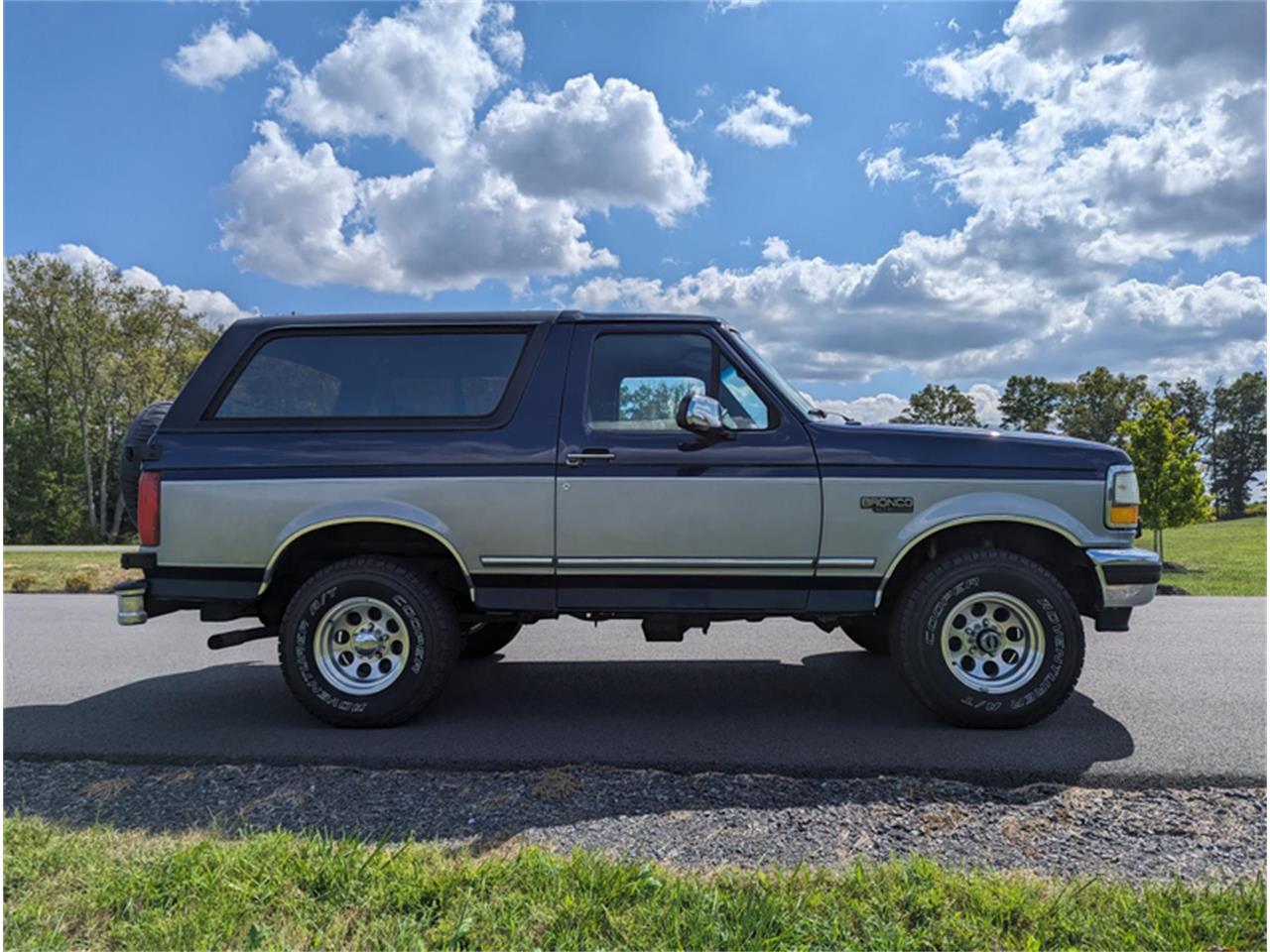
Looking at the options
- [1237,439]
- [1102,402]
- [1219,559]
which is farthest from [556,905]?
[1237,439]

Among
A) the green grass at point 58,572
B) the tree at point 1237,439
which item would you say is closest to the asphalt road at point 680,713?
the green grass at point 58,572

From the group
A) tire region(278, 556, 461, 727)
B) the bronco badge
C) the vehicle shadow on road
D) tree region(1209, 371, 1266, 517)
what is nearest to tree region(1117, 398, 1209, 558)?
the vehicle shadow on road

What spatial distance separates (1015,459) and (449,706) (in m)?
3.49

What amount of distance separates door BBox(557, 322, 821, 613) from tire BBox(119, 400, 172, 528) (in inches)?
97.6

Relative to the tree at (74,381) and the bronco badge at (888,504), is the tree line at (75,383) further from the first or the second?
the bronco badge at (888,504)

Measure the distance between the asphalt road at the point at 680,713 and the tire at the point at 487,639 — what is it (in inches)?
6.3

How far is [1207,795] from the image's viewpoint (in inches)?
140

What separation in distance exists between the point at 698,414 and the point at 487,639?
9.32 ft

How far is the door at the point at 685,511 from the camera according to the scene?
4.46 m

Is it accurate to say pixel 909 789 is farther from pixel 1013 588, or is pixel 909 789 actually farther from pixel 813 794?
pixel 1013 588

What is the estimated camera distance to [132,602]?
15.1ft

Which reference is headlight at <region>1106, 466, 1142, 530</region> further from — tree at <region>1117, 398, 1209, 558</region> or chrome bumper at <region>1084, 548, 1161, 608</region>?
tree at <region>1117, 398, 1209, 558</region>

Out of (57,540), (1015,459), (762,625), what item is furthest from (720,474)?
(57,540)

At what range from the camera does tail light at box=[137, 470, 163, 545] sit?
4.59 metres
